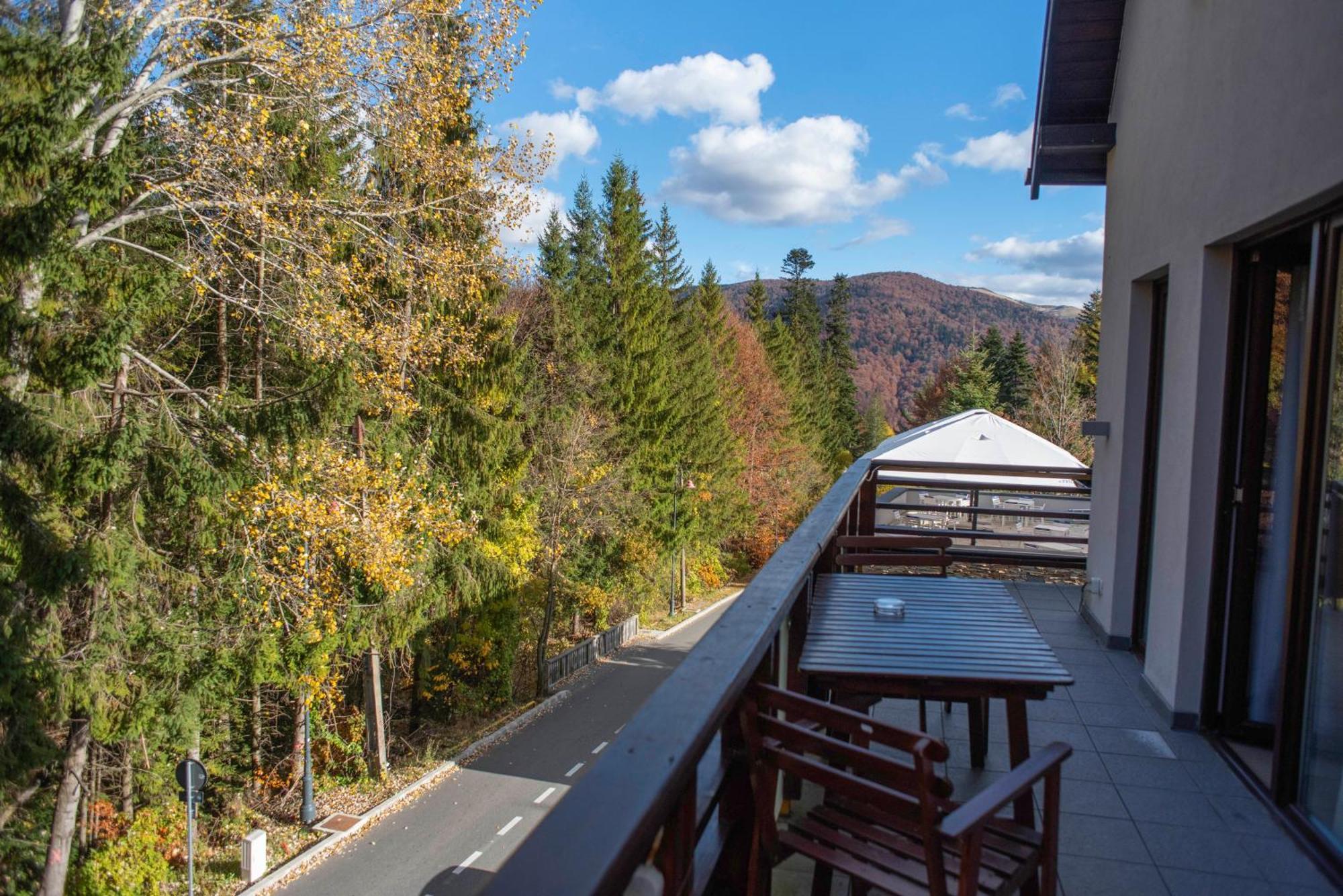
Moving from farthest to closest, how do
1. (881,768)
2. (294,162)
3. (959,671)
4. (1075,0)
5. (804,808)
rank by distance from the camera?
1. (294,162)
2. (1075,0)
3. (804,808)
4. (959,671)
5. (881,768)

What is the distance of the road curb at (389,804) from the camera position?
11375mm

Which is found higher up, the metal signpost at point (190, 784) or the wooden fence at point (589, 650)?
the metal signpost at point (190, 784)

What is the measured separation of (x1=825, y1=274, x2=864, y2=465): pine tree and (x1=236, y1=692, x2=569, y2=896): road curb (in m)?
31.8

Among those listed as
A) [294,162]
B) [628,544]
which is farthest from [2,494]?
[628,544]

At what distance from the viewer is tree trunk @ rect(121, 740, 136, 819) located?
11492 millimetres

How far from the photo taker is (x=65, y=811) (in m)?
9.85

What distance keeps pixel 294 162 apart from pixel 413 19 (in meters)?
2.82

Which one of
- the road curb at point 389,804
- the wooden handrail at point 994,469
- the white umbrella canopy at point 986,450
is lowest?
the road curb at point 389,804

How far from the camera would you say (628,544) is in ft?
80.8

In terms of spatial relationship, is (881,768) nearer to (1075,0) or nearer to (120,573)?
(1075,0)

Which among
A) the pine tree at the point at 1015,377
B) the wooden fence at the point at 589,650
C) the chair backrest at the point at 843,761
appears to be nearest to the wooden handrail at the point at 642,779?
the chair backrest at the point at 843,761

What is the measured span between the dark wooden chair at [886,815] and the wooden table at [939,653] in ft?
1.05

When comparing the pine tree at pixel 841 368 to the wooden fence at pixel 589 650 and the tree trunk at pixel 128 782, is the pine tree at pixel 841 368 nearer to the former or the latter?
the wooden fence at pixel 589 650

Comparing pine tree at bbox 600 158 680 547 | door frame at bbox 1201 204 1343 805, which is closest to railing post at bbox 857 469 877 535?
door frame at bbox 1201 204 1343 805
